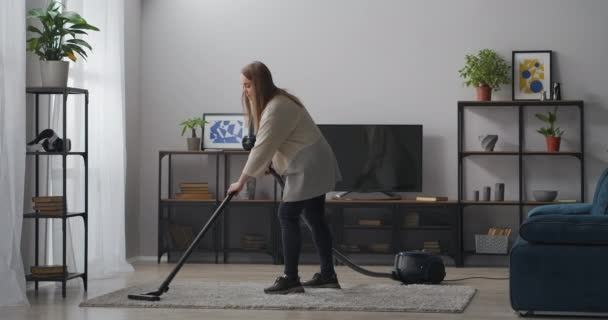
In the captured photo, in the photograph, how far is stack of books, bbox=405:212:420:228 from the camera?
6883 mm

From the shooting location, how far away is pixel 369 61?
23.8ft

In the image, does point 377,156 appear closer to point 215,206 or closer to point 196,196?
point 215,206

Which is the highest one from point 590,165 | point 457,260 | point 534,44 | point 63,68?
point 534,44

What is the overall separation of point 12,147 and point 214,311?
1.47 metres

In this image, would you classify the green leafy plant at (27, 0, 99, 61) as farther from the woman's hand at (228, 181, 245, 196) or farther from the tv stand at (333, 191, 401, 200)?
the tv stand at (333, 191, 401, 200)

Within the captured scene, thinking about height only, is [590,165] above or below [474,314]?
above

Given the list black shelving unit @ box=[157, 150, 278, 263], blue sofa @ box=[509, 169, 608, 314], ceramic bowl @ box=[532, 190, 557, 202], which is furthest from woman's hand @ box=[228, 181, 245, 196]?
ceramic bowl @ box=[532, 190, 557, 202]

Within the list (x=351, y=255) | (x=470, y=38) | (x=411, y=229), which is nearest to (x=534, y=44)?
(x=470, y=38)

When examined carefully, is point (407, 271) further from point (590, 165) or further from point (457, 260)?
point (590, 165)

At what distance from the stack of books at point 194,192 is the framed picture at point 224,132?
0.35 metres

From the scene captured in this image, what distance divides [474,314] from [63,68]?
2.69 m

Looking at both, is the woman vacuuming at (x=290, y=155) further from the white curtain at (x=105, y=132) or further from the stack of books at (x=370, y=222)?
the stack of books at (x=370, y=222)

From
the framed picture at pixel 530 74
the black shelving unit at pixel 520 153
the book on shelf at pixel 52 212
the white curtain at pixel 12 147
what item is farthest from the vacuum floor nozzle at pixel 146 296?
the framed picture at pixel 530 74

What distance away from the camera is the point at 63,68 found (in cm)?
507
